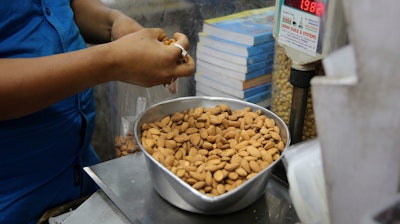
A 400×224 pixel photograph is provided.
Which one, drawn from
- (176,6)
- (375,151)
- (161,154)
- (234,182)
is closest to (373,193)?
(375,151)

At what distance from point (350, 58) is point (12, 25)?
77cm

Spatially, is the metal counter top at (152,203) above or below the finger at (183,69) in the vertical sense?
below

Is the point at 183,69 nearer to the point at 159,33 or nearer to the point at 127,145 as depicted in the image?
the point at 159,33

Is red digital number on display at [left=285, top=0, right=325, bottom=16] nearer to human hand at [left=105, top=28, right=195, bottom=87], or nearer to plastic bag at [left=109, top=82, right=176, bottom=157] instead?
human hand at [left=105, top=28, right=195, bottom=87]

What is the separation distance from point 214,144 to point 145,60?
215 mm

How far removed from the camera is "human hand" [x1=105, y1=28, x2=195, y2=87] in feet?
2.63

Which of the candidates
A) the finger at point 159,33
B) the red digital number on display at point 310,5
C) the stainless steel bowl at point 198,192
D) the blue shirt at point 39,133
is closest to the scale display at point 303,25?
the red digital number on display at point 310,5

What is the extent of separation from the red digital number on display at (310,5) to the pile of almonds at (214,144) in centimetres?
23

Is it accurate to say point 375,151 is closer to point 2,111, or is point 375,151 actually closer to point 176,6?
point 2,111

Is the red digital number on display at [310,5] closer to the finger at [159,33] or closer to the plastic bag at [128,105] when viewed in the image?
the finger at [159,33]

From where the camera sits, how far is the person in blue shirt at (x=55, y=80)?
789mm

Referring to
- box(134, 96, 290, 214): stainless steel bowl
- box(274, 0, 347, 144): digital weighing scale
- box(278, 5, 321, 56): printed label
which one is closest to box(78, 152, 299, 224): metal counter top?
box(134, 96, 290, 214): stainless steel bowl

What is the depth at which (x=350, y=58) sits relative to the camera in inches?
15.6

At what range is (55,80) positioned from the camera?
79 centimetres
